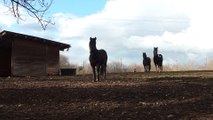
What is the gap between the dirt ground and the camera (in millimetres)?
13844

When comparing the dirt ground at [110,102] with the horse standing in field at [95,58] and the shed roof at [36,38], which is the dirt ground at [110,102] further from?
the shed roof at [36,38]

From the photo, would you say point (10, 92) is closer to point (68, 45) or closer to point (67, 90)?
point (67, 90)

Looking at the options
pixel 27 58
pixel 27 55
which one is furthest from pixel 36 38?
pixel 27 58

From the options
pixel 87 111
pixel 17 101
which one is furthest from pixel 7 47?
pixel 87 111

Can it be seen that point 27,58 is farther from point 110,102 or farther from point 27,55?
point 110,102

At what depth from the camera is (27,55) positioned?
40375 mm

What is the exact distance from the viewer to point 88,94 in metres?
17.2

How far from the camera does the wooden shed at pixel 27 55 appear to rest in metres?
39.3

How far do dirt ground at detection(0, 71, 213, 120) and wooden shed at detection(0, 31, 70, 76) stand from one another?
19.6 m

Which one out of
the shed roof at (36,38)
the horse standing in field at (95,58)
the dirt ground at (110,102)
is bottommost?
the dirt ground at (110,102)

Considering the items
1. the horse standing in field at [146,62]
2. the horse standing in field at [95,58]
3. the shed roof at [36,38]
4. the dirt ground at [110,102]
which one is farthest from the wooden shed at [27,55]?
the dirt ground at [110,102]

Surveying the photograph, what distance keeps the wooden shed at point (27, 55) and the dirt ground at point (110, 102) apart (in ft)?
64.5

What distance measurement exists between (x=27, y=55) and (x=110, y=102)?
2548 centimetres

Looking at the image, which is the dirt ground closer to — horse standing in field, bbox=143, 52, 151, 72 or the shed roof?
the shed roof
